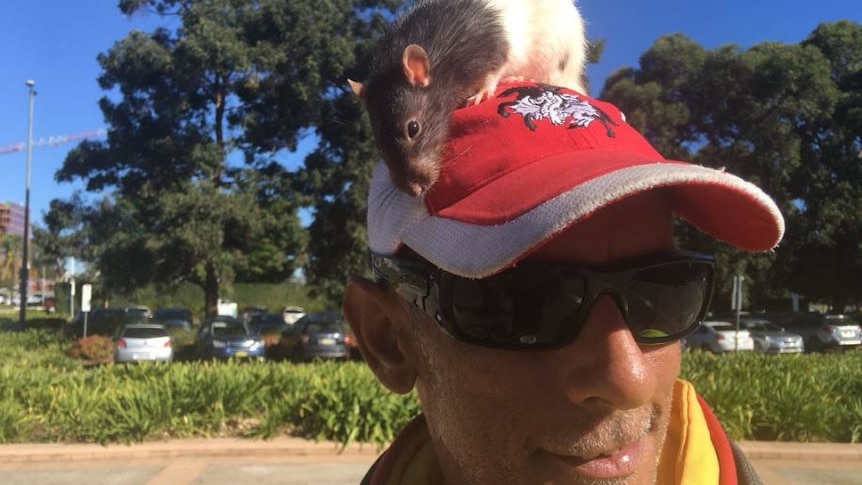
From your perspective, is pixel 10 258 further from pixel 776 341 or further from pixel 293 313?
pixel 776 341

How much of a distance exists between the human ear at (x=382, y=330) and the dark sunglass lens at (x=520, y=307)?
0.91 ft

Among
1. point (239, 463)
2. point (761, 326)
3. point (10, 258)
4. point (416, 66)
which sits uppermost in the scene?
point (10, 258)

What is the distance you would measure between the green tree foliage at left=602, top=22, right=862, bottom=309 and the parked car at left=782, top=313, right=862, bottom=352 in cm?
273

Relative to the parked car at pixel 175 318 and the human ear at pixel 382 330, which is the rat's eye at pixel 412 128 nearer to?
the human ear at pixel 382 330

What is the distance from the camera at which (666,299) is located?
3.72 feet

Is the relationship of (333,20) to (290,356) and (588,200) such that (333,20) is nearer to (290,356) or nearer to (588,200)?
(290,356)

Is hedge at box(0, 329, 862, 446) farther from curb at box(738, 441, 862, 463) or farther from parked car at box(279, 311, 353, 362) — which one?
parked car at box(279, 311, 353, 362)

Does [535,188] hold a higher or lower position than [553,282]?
higher

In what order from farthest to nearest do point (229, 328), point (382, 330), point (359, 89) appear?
1. point (229, 328)
2. point (359, 89)
3. point (382, 330)

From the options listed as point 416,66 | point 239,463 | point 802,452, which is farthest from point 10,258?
point 416,66

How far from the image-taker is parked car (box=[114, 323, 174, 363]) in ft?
60.7

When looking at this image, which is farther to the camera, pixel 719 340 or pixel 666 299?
pixel 719 340

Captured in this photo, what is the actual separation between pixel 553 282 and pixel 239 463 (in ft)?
25.4

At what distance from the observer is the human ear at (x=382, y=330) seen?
1.35m
